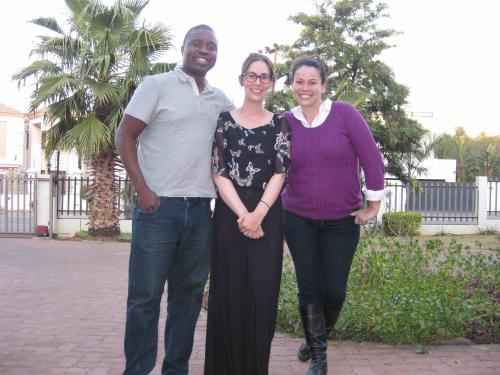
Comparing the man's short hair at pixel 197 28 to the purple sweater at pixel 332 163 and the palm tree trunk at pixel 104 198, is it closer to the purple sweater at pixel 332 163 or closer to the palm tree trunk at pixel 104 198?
the purple sweater at pixel 332 163

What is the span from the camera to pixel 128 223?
1438cm

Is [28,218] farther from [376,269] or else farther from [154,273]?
[154,273]

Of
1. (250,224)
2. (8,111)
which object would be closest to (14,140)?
(8,111)

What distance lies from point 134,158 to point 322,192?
1.13m

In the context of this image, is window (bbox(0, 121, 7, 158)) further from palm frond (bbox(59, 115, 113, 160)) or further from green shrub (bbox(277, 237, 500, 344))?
green shrub (bbox(277, 237, 500, 344))

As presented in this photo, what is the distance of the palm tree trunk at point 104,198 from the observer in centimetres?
1287

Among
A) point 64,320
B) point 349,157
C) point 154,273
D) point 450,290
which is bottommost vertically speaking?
point 64,320

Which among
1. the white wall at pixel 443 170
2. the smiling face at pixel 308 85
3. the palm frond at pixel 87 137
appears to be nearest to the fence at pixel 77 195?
the palm frond at pixel 87 137

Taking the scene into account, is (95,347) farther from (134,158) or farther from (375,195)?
(375,195)

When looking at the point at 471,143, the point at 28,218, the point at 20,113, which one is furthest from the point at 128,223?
the point at 20,113

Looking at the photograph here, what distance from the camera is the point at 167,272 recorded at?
3035 mm

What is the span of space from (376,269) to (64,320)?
2957mm

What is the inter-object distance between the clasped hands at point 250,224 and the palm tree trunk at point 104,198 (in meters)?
10.3

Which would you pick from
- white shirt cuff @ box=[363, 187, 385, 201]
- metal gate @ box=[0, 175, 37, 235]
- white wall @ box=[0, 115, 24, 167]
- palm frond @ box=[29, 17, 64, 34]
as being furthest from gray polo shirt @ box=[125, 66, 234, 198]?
white wall @ box=[0, 115, 24, 167]
